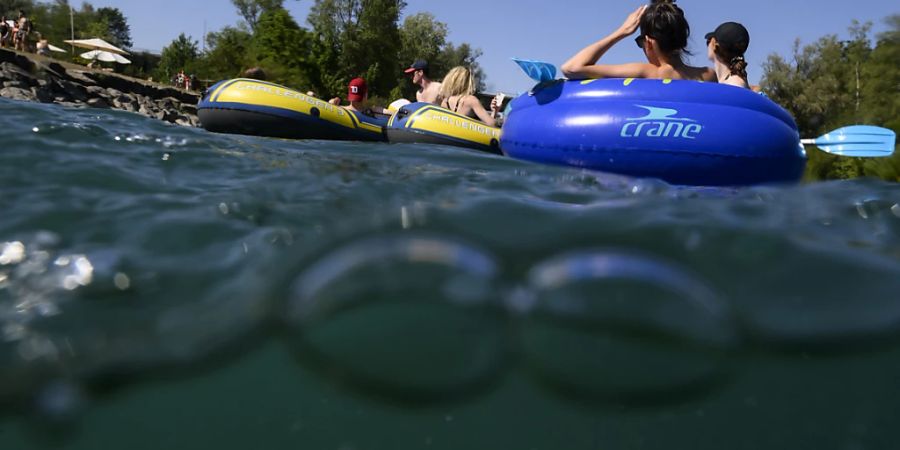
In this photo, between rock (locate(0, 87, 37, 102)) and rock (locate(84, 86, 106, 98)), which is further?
rock (locate(84, 86, 106, 98))

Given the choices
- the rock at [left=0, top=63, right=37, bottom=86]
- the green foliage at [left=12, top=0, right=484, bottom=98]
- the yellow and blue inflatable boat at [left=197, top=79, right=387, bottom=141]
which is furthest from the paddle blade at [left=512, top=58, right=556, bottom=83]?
the green foliage at [left=12, top=0, right=484, bottom=98]

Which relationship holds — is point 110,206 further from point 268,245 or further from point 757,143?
point 757,143

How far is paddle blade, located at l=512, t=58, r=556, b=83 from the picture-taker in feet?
12.8

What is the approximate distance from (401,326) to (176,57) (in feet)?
129

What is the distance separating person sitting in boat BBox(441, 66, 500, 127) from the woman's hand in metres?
3.21

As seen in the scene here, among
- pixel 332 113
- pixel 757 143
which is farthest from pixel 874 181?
pixel 332 113

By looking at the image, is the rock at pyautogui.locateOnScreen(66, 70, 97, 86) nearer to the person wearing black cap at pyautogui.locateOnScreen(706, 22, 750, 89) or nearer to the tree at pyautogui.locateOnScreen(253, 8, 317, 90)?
the tree at pyautogui.locateOnScreen(253, 8, 317, 90)

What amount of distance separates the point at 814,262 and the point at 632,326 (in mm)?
598

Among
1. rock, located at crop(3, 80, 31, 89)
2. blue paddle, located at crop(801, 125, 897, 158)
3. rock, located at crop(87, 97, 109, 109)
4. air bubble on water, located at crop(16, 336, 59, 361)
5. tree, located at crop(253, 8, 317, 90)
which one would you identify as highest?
tree, located at crop(253, 8, 317, 90)

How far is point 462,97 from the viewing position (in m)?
7.25

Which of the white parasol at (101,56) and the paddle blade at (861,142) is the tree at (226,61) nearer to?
the white parasol at (101,56)

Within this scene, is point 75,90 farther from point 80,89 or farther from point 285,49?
point 285,49

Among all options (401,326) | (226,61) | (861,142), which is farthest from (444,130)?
(226,61)

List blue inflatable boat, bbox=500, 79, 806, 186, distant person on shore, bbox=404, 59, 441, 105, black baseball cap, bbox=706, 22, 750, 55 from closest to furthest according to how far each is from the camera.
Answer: blue inflatable boat, bbox=500, 79, 806, 186
black baseball cap, bbox=706, 22, 750, 55
distant person on shore, bbox=404, 59, 441, 105
